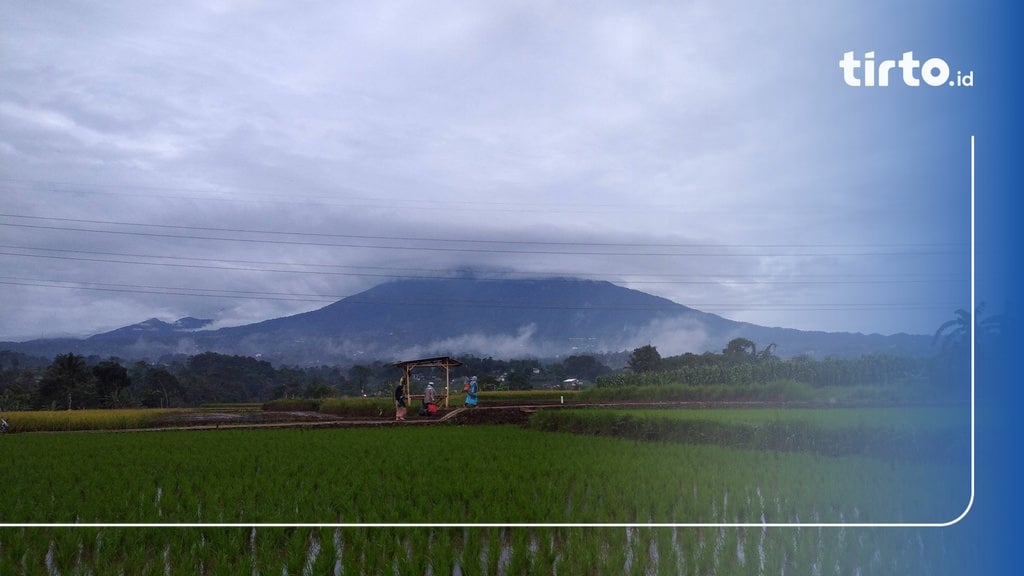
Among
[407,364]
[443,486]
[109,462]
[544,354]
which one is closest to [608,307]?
[544,354]

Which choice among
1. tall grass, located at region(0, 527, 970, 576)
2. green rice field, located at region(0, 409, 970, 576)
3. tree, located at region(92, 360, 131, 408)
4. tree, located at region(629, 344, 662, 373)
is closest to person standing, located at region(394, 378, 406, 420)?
tree, located at region(92, 360, 131, 408)

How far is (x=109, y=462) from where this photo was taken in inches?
596

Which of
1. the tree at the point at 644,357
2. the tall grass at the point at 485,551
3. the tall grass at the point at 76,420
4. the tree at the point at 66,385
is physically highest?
the tree at the point at 644,357

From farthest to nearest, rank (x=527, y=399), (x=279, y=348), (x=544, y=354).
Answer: (x=527, y=399), (x=279, y=348), (x=544, y=354)

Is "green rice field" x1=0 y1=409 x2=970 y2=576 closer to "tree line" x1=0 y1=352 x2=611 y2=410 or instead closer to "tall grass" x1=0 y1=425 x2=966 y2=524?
"tall grass" x1=0 y1=425 x2=966 y2=524

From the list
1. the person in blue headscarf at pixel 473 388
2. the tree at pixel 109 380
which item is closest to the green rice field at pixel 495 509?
the person in blue headscarf at pixel 473 388

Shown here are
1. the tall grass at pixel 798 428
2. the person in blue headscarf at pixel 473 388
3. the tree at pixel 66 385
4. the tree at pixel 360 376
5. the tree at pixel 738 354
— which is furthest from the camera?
the tree at pixel 360 376

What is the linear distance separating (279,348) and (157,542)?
28.5 ft

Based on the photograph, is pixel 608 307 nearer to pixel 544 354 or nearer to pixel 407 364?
pixel 544 354

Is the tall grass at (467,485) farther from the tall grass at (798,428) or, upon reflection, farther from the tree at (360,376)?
the tree at (360,376)

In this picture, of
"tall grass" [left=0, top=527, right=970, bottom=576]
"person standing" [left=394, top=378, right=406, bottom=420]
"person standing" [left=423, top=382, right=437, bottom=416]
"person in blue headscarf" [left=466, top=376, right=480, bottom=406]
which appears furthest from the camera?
"person standing" [left=394, top=378, right=406, bottom=420]

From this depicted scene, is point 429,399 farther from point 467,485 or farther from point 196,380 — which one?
point 467,485

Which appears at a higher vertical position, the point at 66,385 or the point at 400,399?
the point at 66,385

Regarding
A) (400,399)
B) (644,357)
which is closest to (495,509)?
(644,357)
